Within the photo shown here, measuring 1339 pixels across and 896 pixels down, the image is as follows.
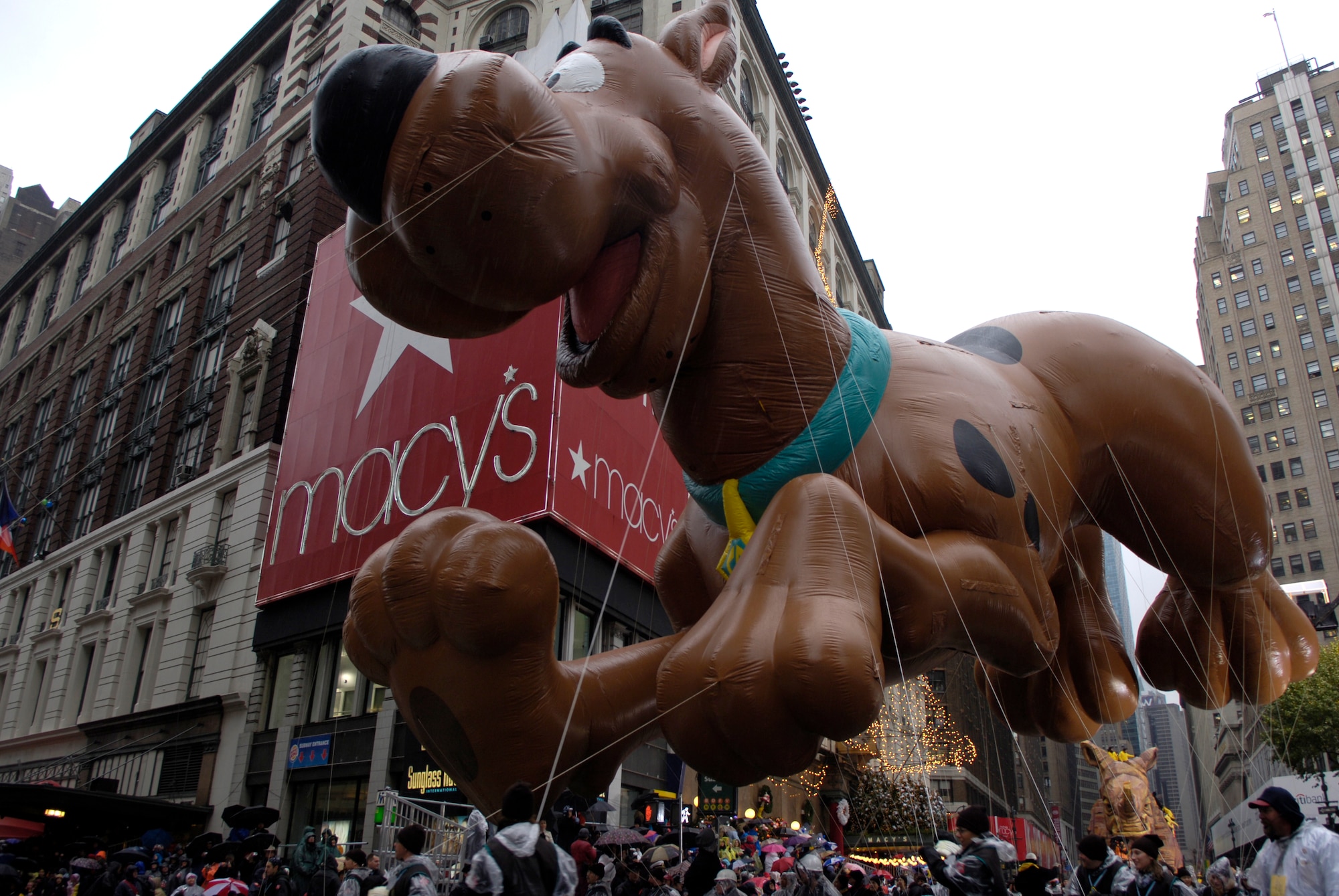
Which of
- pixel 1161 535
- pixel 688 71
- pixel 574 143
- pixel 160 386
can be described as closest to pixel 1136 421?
pixel 1161 535

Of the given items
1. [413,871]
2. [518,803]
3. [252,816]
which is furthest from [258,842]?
[518,803]

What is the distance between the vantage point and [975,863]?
11.3ft

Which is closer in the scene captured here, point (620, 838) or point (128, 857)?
point (620, 838)

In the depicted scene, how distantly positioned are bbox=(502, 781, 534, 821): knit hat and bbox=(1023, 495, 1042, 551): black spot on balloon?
173 centimetres

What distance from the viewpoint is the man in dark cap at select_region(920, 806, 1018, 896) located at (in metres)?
3.42

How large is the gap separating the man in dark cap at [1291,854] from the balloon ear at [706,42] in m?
2.76

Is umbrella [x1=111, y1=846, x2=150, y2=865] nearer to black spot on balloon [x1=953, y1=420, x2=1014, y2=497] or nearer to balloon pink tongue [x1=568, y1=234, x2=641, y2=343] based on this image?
balloon pink tongue [x1=568, y1=234, x2=641, y2=343]

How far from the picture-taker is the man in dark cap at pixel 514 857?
8.41 ft

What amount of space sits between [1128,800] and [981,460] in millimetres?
8584

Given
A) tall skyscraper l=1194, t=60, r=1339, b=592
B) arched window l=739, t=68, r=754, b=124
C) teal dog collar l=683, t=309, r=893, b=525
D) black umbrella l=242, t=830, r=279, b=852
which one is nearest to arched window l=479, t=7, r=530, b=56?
arched window l=739, t=68, r=754, b=124

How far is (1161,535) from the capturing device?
3.86 meters

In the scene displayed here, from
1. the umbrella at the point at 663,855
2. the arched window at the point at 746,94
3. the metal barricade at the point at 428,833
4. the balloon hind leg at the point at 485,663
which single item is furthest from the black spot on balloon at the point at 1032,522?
the arched window at the point at 746,94

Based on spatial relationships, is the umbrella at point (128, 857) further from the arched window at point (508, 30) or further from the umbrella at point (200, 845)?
the arched window at point (508, 30)

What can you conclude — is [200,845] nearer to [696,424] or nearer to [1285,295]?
[696,424]
